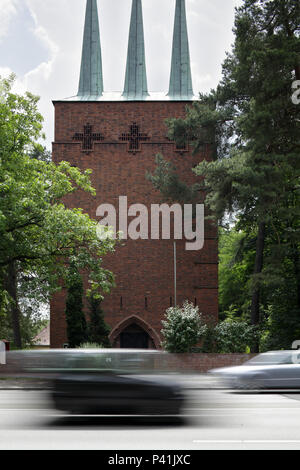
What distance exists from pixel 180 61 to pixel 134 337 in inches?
705

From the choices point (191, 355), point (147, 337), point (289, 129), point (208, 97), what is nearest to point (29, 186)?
point (191, 355)

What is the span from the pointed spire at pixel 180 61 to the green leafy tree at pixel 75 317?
14.0m

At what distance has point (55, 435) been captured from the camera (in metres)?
7.92

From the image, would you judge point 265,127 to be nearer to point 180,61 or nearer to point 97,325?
point 97,325

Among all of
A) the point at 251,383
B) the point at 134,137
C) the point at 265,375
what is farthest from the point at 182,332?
the point at 134,137

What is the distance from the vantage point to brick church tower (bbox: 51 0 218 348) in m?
33.1

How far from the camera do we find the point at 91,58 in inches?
1534

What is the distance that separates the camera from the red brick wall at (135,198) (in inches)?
1303

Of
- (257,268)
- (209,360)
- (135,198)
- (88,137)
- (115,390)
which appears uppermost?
(88,137)

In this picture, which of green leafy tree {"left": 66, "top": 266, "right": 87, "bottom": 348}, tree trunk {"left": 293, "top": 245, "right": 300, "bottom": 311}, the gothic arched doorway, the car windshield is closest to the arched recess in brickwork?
the gothic arched doorway

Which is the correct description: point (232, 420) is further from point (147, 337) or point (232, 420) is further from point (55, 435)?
point (147, 337)

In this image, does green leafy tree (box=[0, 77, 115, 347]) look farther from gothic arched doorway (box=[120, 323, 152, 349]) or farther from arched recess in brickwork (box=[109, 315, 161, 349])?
gothic arched doorway (box=[120, 323, 152, 349])

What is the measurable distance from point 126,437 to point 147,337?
25.9m
